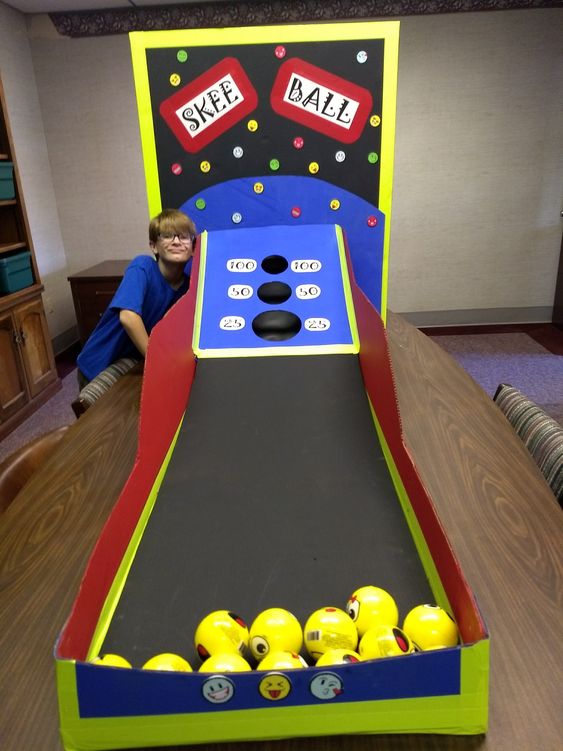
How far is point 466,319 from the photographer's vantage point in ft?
13.7

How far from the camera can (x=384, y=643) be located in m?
0.58

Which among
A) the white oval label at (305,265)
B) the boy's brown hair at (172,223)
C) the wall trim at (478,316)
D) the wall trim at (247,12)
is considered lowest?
the wall trim at (478,316)

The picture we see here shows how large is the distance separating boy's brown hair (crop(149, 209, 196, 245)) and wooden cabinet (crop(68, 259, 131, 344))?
1.81m

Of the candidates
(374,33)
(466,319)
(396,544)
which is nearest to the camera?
(396,544)

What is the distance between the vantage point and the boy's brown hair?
1.53 metres

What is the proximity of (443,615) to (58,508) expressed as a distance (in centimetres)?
65

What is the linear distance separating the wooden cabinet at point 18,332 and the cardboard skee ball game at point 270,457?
5.33 ft

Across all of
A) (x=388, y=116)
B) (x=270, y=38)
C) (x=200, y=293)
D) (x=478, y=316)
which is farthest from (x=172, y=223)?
(x=478, y=316)

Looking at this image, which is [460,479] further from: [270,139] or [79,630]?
[270,139]

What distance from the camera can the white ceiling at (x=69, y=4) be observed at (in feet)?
10.5

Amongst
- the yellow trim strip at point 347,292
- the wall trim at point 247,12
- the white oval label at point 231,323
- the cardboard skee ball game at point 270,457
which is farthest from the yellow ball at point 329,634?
the wall trim at point 247,12

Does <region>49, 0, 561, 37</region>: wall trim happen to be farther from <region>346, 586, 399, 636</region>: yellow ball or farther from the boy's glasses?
<region>346, 586, 399, 636</region>: yellow ball

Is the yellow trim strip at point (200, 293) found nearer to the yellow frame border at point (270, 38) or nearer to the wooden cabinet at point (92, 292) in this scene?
the yellow frame border at point (270, 38)

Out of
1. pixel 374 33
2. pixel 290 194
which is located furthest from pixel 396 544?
pixel 374 33
